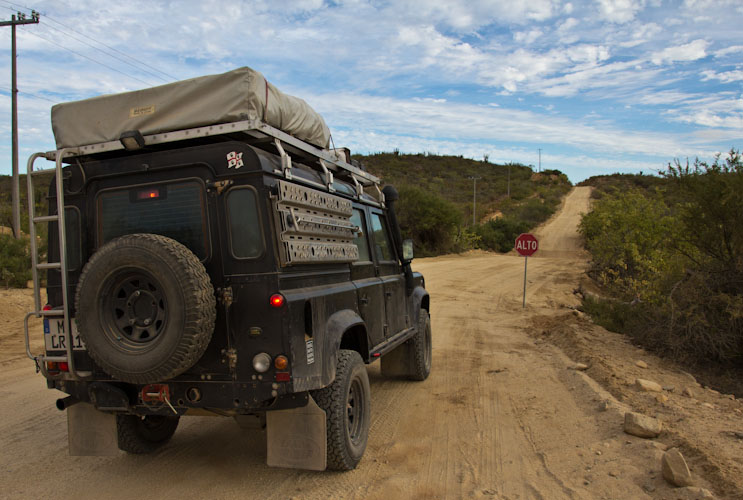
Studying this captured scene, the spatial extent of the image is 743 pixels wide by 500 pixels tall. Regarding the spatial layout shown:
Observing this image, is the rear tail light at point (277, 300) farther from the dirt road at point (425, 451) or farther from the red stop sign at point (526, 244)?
the red stop sign at point (526, 244)

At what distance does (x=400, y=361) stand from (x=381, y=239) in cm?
167

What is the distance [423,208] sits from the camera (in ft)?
109

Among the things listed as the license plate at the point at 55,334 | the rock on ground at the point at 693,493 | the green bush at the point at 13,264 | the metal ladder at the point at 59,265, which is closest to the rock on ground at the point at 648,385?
the rock on ground at the point at 693,493

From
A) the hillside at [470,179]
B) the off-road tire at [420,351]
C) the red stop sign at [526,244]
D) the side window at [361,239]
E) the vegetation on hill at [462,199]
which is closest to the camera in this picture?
the side window at [361,239]

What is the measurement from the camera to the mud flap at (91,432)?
13.1 ft

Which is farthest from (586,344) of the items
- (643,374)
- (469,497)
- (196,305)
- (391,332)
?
(196,305)

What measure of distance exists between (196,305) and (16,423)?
347 cm

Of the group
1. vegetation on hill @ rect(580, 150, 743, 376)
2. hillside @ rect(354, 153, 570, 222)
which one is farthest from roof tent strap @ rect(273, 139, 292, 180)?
hillside @ rect(354, 153, 570, 222)

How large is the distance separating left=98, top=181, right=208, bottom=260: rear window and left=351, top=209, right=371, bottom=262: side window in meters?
1.73

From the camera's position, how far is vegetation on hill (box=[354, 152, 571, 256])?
3356cm

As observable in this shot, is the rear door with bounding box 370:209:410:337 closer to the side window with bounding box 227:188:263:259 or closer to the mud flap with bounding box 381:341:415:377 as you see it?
the mud flap with bounding box 381:341:415:377

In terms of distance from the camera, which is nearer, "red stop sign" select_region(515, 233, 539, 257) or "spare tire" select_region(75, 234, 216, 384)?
"spare tire" select_region(75, 234, 216, 384)

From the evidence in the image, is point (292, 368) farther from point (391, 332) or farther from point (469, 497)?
point (391, 332)

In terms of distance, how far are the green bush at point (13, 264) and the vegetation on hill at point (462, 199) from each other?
355 inches
